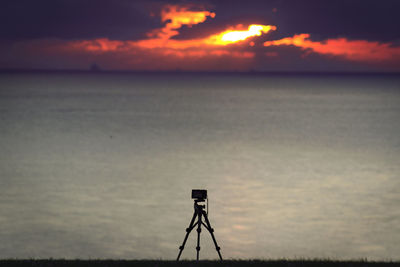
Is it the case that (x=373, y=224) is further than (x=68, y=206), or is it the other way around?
(x=68, y=206)

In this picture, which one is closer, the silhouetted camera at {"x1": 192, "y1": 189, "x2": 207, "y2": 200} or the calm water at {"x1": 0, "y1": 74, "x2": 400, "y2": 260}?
the silhouetted camera at {"x1": 192, "y1": 189, "x2": 207, "y2": 200}

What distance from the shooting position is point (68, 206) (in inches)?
1371

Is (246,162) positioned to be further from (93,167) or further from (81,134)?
(81,134)

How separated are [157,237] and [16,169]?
23.3 m

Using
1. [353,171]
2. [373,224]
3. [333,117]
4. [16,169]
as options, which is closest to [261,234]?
[373,224]

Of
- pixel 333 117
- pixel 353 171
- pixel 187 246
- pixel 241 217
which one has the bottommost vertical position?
pixel 187 246
